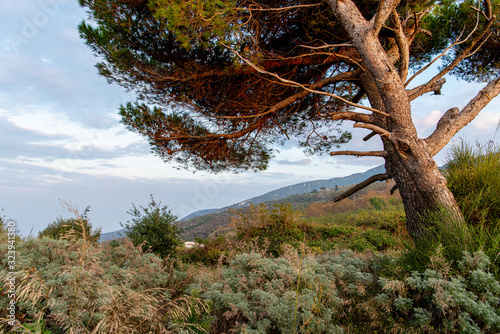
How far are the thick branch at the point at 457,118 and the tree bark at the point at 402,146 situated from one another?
34 cm

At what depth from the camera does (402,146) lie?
4.21 meters

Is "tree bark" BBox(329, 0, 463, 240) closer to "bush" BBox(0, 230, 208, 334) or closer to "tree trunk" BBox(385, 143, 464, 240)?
"tree trunk" BBox(385, 143, 464, 240)

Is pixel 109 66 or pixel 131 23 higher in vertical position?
pixel 131 23

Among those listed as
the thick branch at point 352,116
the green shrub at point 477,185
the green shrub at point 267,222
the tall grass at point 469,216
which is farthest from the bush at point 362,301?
the green shrub at point 267,222

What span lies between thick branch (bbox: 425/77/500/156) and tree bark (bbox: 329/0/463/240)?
1.12ft

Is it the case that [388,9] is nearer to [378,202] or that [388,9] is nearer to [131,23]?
[131,23]

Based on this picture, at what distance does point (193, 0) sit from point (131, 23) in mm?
1948

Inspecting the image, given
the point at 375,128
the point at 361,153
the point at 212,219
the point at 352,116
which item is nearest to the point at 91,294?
the point at 361,153

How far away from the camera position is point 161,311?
2648 millimetres

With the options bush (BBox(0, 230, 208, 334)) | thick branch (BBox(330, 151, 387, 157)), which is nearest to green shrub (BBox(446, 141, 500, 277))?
thick branch (BBox(330, 151, 387, 157))

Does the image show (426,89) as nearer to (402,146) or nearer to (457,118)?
(457,118)

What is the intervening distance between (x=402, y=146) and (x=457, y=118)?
1.31m

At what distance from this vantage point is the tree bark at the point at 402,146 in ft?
12.3

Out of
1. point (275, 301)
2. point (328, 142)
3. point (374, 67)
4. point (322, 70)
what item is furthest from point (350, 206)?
point (275, 301)
